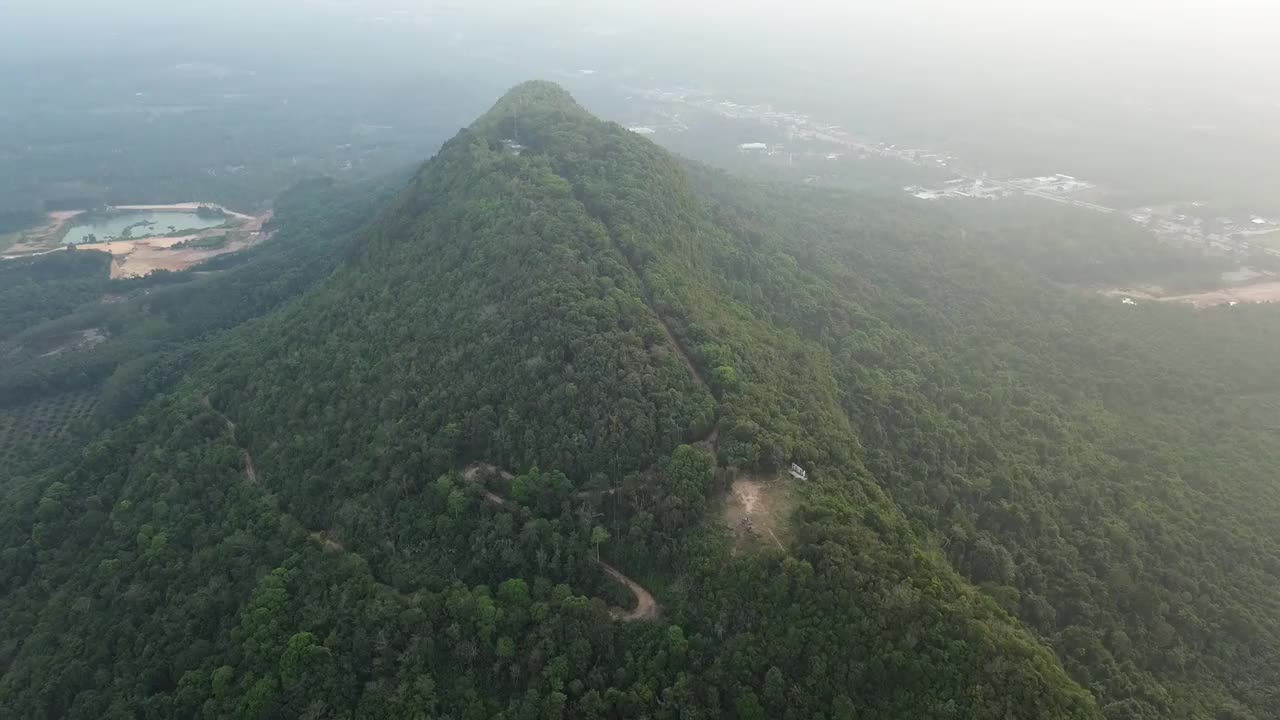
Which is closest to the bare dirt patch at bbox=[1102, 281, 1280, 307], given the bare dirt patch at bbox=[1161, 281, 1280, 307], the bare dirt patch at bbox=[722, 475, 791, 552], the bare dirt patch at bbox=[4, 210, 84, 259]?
the bare dirt patch at bbox=[1161, 281, 1280, 307]

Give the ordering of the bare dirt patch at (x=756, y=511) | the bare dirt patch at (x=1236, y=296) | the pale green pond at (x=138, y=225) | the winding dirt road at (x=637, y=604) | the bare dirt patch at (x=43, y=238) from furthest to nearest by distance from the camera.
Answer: the pale green pond at (x=138, y=225), the bare dirt patch at (x=43, y=238), the bare dirt patch at (x=1236, y=296), the winding dirt road at (x=637, y=604), the bare dirt patch at (x=756, y=511)

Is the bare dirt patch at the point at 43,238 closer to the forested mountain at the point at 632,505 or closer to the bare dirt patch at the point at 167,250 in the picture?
the bare dirt patch at the point at 167,250

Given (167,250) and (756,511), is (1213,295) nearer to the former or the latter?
(756,511)

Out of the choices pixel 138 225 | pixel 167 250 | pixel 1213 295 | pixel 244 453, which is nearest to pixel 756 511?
pixel 244 453

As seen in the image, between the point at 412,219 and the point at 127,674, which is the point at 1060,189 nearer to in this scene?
the point at 412,219

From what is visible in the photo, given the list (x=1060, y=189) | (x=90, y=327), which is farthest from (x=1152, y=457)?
(x=90, y=327)

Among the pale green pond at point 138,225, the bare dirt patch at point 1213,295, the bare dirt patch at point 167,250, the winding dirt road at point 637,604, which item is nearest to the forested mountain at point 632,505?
the winding dirt road at point 637,604
